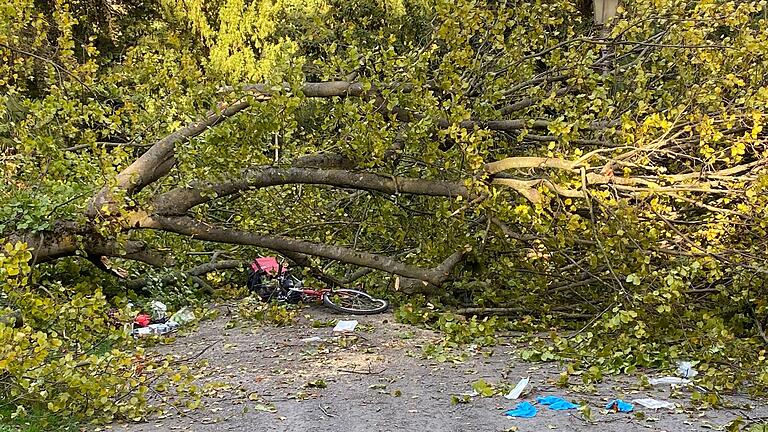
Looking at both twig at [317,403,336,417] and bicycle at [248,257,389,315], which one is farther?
bicycle at [248,257,389,315]

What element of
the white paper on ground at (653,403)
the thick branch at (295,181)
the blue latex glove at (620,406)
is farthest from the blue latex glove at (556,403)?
the thick branch at (295,181)

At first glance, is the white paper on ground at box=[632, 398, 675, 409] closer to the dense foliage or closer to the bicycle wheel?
the dense foliage

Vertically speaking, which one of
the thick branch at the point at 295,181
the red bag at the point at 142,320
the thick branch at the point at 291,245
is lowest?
the red bag at the point at 142,320

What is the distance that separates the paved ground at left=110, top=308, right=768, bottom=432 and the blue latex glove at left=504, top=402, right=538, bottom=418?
4cm

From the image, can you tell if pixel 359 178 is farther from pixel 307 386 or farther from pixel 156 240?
pixel 156 240

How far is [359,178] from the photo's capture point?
577cm

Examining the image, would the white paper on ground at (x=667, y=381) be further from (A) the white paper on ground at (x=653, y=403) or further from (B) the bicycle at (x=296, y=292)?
(B) the bicycle at (x=296, y=292)

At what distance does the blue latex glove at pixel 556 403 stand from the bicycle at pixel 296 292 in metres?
3.24

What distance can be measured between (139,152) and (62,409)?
323 cm

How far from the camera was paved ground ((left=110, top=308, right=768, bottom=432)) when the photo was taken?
3760mm

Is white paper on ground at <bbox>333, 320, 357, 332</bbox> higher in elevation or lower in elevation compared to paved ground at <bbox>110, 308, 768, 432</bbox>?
lower

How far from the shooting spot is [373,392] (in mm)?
4430

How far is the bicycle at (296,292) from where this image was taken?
289 inches

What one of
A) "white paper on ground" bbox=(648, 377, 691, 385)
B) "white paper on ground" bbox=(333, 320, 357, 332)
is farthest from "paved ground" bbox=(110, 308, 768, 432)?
"white paper on ground" bbox=(333, 320, 357, 332)
